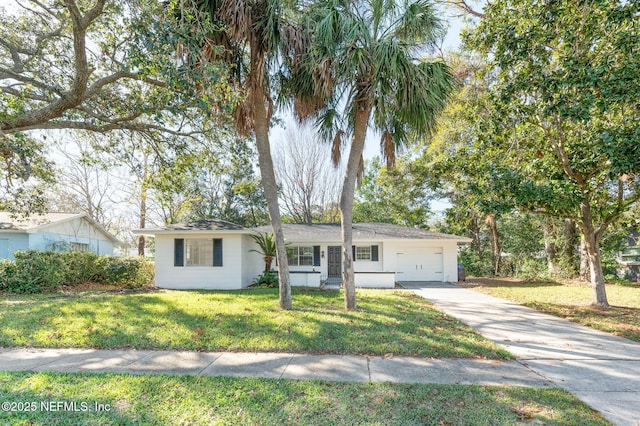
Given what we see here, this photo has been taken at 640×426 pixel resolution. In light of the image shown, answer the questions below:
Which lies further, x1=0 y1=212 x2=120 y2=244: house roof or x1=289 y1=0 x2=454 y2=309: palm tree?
x1=0 y1=212 x2=120 y2=244: house roof

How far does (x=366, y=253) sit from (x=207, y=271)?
7858mm

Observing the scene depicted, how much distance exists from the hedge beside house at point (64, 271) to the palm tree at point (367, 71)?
11.9 metres

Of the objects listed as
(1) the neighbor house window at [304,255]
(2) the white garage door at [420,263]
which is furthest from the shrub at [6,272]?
(2) the white garage door at [420,263]

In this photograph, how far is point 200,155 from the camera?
10711 mm

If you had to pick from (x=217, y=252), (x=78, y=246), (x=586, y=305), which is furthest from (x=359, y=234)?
(x=78, y=246)

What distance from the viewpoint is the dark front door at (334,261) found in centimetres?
1612

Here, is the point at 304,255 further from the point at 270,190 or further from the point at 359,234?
the point at 270,190

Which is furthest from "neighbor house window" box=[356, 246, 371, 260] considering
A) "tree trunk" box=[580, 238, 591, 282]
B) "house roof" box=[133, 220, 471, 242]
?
"tree trunk" box=[580, 238, 591, 282]

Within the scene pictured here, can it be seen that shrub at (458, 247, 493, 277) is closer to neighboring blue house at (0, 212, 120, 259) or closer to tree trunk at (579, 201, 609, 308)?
tree trunk at (579, 201, 609, 308)

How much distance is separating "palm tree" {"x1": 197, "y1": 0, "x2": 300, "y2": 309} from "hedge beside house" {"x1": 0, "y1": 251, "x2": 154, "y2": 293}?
1050cm

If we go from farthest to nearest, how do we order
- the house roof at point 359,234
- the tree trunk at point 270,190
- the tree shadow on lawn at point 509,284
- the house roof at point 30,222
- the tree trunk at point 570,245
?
1. the tree trunk at point 570,245
2. the house roof at point 359,234
3. the tree shadow on lawn at point 509,284
4. the house roof at point 30,222
5. the tree trunk at point 270,190

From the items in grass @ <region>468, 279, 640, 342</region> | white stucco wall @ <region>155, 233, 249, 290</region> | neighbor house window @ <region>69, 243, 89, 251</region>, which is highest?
neighbor house window @ <region>69, 243, 89, 251</region>

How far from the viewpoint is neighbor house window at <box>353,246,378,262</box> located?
16.1 metres

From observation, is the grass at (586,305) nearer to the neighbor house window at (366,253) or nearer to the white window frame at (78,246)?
the neighbor house window at (366,253)
